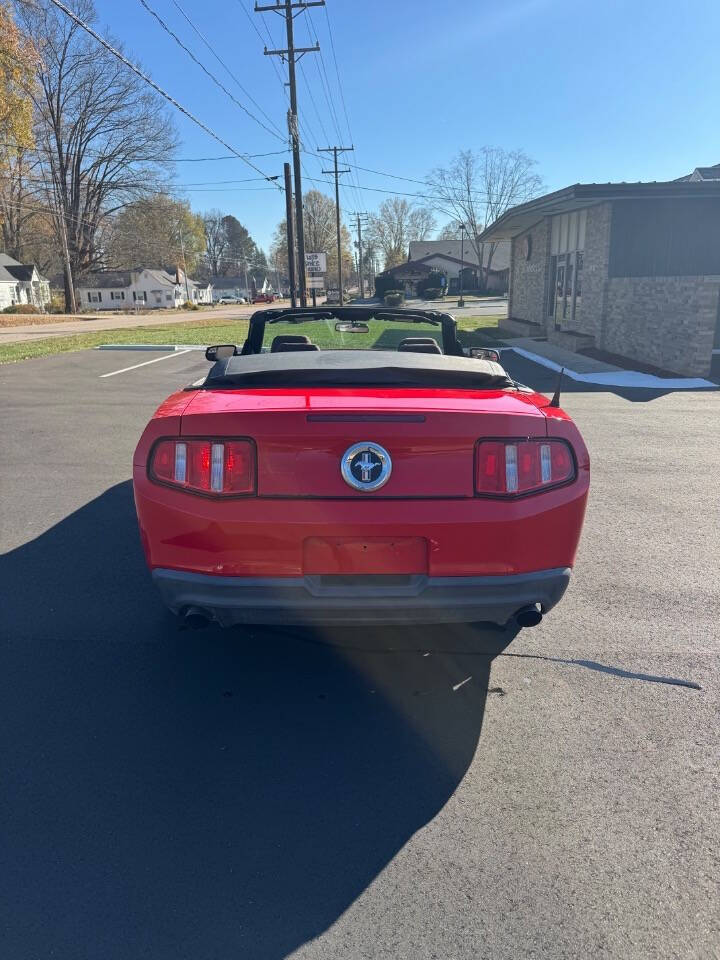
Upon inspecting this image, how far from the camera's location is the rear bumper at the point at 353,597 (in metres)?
2.51

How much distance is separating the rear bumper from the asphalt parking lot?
528 millimetres

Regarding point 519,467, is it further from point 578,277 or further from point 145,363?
point 578,277

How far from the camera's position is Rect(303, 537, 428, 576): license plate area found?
250cm

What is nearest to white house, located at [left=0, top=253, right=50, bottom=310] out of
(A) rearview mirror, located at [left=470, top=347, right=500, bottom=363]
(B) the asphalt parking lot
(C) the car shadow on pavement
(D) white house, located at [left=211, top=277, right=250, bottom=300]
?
(D) white house, located at [left=211, top=277, right=250, bottom=300]

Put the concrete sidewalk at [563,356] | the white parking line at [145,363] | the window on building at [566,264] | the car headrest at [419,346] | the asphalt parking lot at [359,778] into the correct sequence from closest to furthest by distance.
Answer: the asphalt parking lot at [359,778]
the car headrest at [419,346]
the white parking line at [145,363]
the concrete sidewalk at [563,356]
the window on building at [566,264]

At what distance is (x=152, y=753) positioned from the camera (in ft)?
8.50

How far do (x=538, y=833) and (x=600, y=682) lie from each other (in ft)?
3.35

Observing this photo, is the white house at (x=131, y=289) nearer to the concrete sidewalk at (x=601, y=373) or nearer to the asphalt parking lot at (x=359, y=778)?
the concrete sidewalk at (x=601, y=373)

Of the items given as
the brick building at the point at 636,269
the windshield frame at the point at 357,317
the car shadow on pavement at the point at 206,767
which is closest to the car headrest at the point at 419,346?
the windshield frame at the point at 357,317

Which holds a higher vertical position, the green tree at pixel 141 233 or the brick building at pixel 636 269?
the green tree at pixel 141 233

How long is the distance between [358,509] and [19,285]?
7886 centimetres

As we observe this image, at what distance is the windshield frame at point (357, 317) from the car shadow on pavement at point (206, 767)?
77.1 inches

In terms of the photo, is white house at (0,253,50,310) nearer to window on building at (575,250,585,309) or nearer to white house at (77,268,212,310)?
white house at (77,268,212,310)

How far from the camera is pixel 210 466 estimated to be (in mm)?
2545
